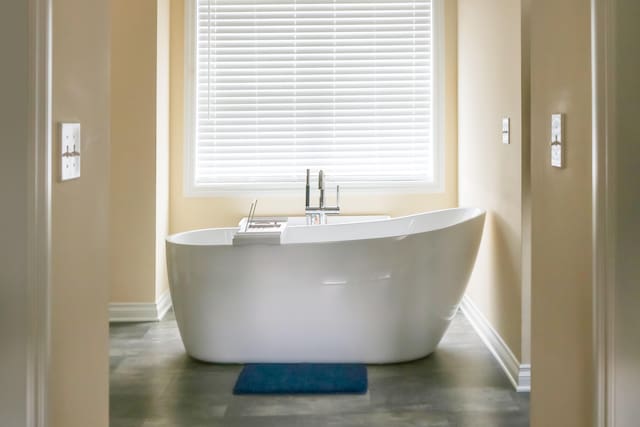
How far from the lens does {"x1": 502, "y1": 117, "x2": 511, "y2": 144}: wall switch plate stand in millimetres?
3582

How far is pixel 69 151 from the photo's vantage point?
154cm

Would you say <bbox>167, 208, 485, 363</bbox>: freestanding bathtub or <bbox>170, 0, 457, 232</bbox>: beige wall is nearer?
<bbox>167, 208, 485, 363</bbox>: freestanding bathtub

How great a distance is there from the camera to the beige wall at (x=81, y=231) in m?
1.50

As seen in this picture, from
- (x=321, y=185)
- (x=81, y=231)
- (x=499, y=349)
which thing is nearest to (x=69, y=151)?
(x=81, y=231)

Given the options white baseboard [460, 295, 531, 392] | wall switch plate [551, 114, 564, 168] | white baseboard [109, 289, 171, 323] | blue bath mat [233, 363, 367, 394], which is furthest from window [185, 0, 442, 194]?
wall switch plate [551, 114, 564, 168]

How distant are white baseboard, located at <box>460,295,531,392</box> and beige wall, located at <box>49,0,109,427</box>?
83.4 inches

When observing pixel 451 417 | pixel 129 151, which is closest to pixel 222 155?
pixel 129 151
